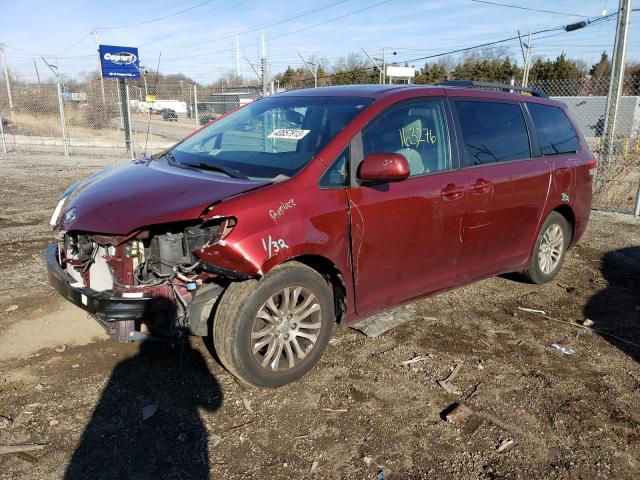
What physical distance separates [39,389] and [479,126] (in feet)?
12.6

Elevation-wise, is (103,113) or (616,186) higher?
(103,113)

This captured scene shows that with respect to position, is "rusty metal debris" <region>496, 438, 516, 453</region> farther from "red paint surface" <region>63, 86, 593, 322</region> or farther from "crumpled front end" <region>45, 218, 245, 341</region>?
"crumpled front end" <region>45, 218, 245, 341</region>

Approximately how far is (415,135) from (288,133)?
3.15 ft

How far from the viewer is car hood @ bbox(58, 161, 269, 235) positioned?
305 centimetres

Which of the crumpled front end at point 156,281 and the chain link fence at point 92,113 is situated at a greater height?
the chain link fence at point 92,113

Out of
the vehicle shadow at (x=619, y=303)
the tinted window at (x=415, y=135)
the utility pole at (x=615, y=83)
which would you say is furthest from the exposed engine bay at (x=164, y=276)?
the utility pole at (x=615, y=83)

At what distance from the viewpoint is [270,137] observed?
3.97 metres

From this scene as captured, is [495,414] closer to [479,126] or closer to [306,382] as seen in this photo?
[306,382]

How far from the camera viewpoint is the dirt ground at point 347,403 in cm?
275

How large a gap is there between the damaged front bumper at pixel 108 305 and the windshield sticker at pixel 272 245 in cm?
79

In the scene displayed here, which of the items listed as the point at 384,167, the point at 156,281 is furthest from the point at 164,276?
the point at 384,167

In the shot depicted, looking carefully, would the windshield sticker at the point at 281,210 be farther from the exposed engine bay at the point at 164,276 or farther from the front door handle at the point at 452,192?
the front door handle at the point at 452,192

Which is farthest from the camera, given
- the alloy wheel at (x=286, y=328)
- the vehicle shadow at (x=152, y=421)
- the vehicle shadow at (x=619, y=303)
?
the vehicle shadow at (x=619, y=303)

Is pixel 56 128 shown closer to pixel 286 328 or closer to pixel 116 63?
pixel 116 63
